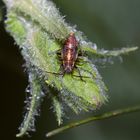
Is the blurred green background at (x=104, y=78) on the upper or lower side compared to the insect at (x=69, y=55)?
upper

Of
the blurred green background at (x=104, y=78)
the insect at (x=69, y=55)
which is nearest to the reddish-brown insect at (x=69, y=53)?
the insect at (x=69, y=55)

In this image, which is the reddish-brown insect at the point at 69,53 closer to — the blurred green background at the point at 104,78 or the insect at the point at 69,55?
the insect at the point at 69,55

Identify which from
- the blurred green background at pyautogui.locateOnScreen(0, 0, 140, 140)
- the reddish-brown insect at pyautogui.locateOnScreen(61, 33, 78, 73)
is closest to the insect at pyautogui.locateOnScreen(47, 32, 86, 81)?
the reddish-brown insect at pyautogui.locateOnScreen(61, 33, 78, 73)

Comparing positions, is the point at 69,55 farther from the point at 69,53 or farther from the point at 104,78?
the point at 104,78

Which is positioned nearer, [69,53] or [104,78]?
[69,53]

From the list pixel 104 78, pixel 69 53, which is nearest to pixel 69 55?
pixel 69 53

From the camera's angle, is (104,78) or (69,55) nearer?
(69,55)

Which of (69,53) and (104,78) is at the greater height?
(104,78)

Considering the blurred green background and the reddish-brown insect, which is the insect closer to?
the reddish-brown insect
